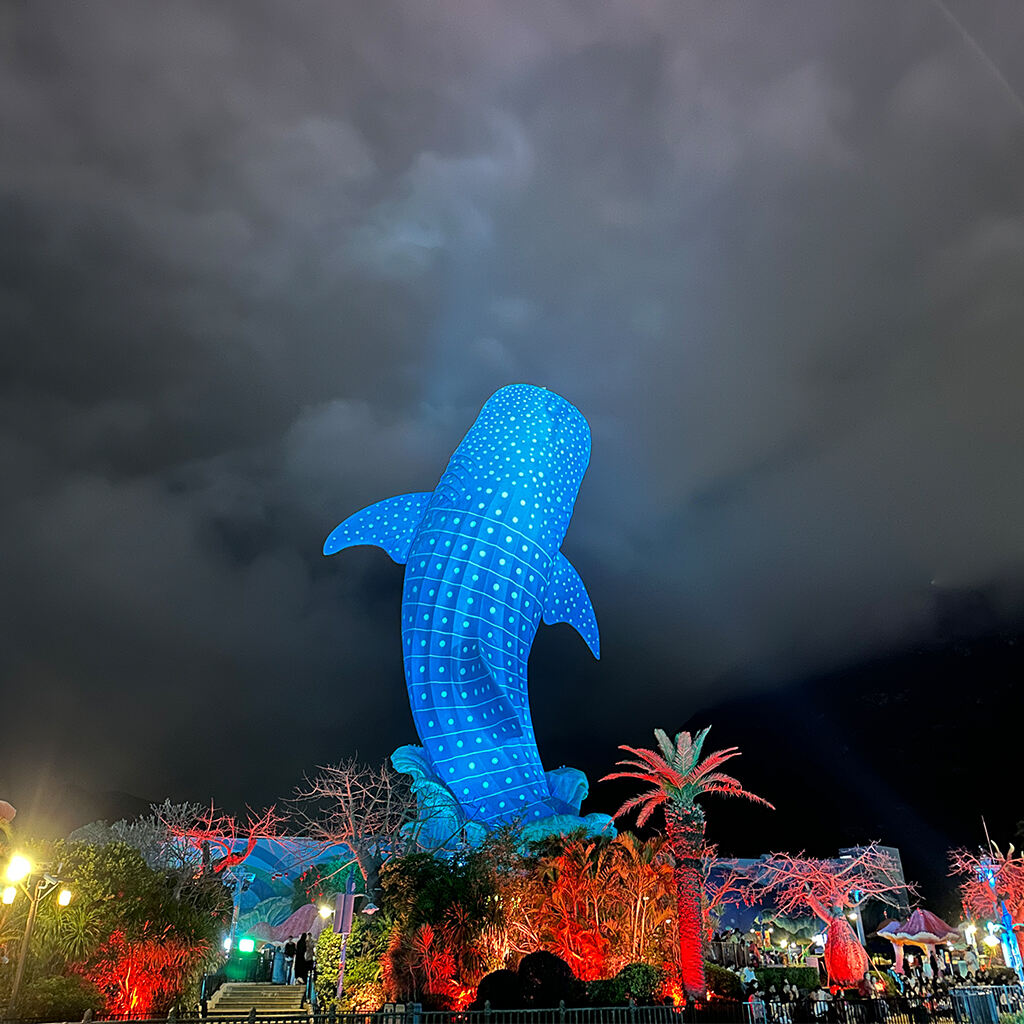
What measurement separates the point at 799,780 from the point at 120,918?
105333 millimetres

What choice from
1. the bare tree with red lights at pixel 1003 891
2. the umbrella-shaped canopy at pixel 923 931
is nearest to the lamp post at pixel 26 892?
the bare tree with red lights at pixel 1003 891

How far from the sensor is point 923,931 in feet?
96.9

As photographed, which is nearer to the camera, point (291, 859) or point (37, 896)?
point (37, 896)

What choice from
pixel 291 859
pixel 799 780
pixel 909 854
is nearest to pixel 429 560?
pixel 291 859

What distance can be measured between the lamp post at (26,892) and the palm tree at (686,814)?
11957 millimetres

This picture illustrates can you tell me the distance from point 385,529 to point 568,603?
8.92 meters

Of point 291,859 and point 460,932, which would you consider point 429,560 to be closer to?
point 460,932

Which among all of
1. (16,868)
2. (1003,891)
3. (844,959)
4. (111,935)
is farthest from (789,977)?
(16,868)

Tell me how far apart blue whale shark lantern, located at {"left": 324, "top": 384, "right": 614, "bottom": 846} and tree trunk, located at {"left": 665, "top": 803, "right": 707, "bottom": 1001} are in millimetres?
7909

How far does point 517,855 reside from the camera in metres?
22.9

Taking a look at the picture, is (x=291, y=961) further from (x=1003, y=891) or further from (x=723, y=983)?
(x=1003, y=891)

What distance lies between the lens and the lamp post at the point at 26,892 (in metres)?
11.5

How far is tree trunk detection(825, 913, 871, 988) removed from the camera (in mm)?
21500

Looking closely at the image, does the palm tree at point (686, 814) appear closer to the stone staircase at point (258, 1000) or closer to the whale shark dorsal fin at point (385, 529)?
the stone staircase at point (258, 1000)
